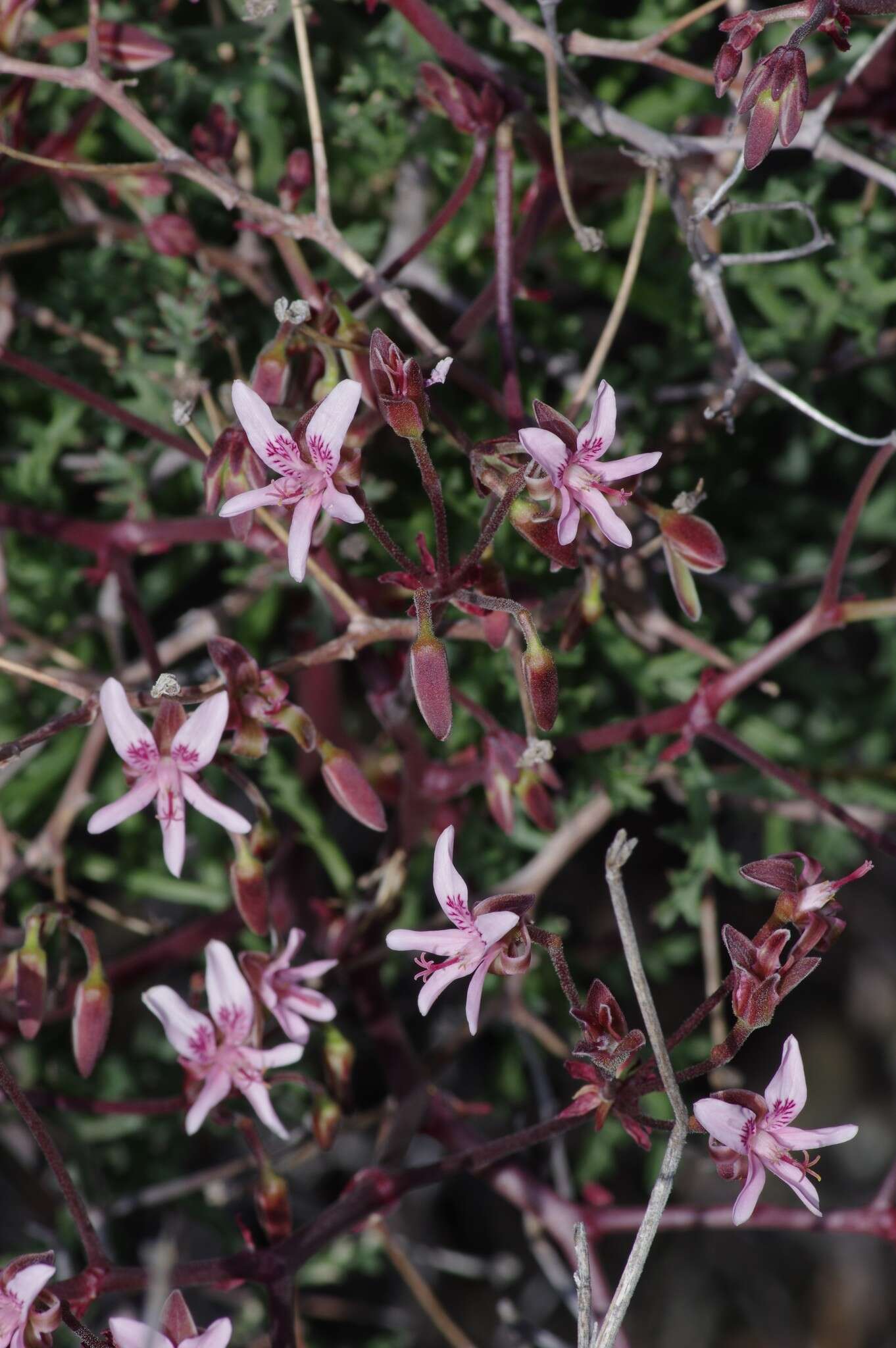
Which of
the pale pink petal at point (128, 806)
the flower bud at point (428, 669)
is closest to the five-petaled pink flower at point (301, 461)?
the flower bud at point (428, 669)

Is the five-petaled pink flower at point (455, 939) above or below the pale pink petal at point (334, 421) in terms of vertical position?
below

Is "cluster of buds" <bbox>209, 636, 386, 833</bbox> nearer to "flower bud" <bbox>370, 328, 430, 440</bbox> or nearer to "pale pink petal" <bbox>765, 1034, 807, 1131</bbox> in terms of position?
"flower bud" <bbox>370, 328, 430, 440</bbox>

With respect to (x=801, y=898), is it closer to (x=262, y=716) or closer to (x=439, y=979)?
(x=439, y=979)

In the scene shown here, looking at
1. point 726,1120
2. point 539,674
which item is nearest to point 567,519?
point 539,674

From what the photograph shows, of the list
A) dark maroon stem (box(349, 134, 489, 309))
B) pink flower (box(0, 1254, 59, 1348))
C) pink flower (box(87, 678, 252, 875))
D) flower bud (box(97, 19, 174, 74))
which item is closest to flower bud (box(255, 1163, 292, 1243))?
pink flower (box(0, 1254, 59, 1348))

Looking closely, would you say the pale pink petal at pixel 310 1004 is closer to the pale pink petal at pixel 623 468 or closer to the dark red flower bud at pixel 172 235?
the pale pink petal at pixel 623 468

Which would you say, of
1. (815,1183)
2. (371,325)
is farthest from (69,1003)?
(815,1183)

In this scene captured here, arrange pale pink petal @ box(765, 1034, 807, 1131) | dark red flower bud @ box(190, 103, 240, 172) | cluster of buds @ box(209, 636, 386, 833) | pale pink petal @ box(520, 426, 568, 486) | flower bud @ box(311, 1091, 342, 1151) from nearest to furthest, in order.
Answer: pale pink petal @ box(520, 426, 568, 486) < pale pink petal @ box(765, 1034, 807, 1131) < cluster of buds @ box(209, 636, 386, 833) < flower bud @ box(311, 1091, 342, 1151) < dark red flower bud @ box(190, 103, 240, 172)
